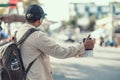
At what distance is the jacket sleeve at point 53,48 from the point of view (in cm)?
397

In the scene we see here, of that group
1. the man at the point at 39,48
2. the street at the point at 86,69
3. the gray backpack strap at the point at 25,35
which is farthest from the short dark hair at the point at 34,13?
the street at the point at 86,69

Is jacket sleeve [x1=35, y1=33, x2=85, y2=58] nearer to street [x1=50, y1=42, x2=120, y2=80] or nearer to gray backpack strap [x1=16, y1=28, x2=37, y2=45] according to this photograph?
gray backpack strap [x1=16, y1=28, x2=37, y2=45]

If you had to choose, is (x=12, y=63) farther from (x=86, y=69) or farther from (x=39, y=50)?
(x=86, y=69)

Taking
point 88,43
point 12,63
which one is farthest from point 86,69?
point 12,63

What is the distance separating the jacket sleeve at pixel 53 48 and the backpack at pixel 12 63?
0.38 feet

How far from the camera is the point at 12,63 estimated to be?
154 inches

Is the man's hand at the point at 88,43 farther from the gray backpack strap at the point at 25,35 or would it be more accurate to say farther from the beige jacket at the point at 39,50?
the gray backpack strap at the point at 25,35

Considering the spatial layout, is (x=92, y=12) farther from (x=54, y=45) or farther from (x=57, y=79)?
(x=54, y=45)

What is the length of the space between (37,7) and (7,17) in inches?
104

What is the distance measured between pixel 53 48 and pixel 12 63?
37cm

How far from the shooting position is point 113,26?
179 feet

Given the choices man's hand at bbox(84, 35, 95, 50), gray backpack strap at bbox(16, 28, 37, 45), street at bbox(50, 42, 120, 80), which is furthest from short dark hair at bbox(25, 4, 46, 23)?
street at bbox(50, 42, 120, 80)

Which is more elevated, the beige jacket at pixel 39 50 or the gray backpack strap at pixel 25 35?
the gray backpack strap at pixel 25 35

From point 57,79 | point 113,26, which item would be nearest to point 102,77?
point 57,79
